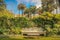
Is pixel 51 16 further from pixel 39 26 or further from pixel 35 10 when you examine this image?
pixel 35 10

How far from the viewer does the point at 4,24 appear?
61.4 feet

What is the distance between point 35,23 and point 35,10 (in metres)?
22.2

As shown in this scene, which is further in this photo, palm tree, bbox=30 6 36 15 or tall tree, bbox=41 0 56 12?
palm tree, bbox=30 6 36 15

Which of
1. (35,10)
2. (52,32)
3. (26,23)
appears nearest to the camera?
(52,32)

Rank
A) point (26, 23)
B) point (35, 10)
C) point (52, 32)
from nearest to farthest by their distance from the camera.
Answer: point (52, 32), point (26, 23), point (35, 10)

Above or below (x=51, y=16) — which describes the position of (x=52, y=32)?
below

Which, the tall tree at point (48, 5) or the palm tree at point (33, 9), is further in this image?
the palm tree at point (33, 9)

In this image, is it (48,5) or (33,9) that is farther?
(33,9)

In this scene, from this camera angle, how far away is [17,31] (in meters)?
18.1

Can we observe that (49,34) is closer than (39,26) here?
Yes

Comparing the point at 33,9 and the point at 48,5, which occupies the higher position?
the point at 48,5

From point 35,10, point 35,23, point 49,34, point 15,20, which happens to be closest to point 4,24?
point 15,20

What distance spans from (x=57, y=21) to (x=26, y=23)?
2.99 metres

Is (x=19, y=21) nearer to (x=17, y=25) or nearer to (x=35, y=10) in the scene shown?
(x=17, y=25)
